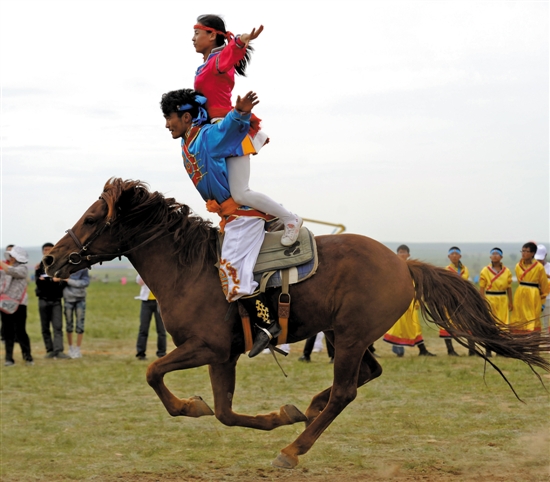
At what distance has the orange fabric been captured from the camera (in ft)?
20.3

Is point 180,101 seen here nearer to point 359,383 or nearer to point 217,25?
point 217,25

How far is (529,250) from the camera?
14328mm

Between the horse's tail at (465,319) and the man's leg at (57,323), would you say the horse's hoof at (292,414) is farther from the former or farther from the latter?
the man's leg at (57,323)

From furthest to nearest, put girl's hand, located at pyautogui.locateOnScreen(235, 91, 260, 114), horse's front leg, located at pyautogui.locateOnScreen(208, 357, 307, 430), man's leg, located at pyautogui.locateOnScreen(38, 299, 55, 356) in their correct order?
man's leg, located at pyautogui.locateOnScreen(38, 299, 55, 356) < horse's front leg, located at pyautogui.locateOnScreen(208, 357, 307, 430) < girl's hand, located at pyautogui.locateOnScreen(235, 91, 260, 114)

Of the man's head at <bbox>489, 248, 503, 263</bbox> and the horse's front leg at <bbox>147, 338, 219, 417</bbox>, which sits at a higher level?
the man's head at <bbox>489, 248, 503, 263</bbox>

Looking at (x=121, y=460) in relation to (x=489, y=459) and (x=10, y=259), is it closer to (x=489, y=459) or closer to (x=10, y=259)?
(x=489, y=459)

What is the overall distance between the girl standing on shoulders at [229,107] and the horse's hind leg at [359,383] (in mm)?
1360

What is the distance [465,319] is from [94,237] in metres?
3.22

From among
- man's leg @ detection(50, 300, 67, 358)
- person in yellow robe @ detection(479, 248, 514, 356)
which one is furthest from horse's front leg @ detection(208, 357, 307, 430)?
man's leg @ detection(50, 300, 67, 358)

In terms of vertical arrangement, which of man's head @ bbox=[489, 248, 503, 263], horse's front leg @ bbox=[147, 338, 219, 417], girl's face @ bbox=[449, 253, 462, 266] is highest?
man's head @ bbox=[489, 248, 503, 263]

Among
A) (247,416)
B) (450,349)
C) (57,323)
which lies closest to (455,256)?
(450,349)

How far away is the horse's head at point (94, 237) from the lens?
616 cm

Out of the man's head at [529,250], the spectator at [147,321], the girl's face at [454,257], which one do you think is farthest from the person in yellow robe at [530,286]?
the spectator at [147,321]

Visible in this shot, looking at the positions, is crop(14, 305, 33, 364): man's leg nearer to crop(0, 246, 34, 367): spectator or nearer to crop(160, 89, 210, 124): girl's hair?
crop(0, 246, 34, 367): spectator
